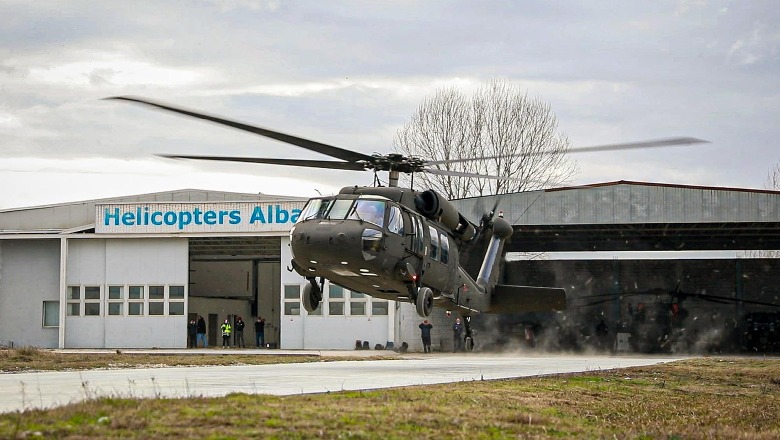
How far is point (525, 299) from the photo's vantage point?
27.7m

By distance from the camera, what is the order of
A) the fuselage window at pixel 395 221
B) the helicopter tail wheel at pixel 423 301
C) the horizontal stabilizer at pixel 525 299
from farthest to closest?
the horizontal stabilizer at pixel 525 299 < the helicopter tail wheel at pixel 423 301 < the fuselage window at pixel 395 221

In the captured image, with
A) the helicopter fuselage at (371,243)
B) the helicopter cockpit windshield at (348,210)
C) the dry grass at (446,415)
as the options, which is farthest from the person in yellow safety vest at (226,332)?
the dry grass at (446,415)

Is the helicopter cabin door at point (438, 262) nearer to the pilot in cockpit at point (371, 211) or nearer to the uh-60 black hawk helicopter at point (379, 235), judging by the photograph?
the uh-60 black hawk helicopter at point (379, 235)

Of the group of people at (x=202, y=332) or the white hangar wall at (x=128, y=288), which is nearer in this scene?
the white hangar wall at (x=128, y=288)

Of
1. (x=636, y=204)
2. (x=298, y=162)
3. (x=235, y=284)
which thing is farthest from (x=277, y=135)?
(x=235, y=284)

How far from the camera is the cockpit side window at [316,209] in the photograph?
784 inches

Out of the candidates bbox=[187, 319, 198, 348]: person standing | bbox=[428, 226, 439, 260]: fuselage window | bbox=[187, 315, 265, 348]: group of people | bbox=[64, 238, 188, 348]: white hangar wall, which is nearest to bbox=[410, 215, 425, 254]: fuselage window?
bbox=[428, 226, 439, 260]: fuselage window

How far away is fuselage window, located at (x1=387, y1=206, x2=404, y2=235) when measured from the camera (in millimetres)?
20047

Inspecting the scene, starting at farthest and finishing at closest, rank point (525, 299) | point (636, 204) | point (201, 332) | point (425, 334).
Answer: point (201, 332), point (425, 334), point (636, 204), point (525, 299)

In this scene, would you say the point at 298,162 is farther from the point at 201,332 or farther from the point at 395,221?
the point at 201,332

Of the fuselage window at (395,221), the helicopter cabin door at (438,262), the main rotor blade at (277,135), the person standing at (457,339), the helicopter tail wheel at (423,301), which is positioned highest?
the main rotor blade at (277,135)

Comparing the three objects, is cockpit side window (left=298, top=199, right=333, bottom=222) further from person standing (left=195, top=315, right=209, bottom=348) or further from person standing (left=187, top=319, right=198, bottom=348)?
person standing (left=195, top=315, right=209, bottom=348)

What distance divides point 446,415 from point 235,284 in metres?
44.9

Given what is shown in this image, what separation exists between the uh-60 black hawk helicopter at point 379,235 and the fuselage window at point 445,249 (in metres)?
0.02
